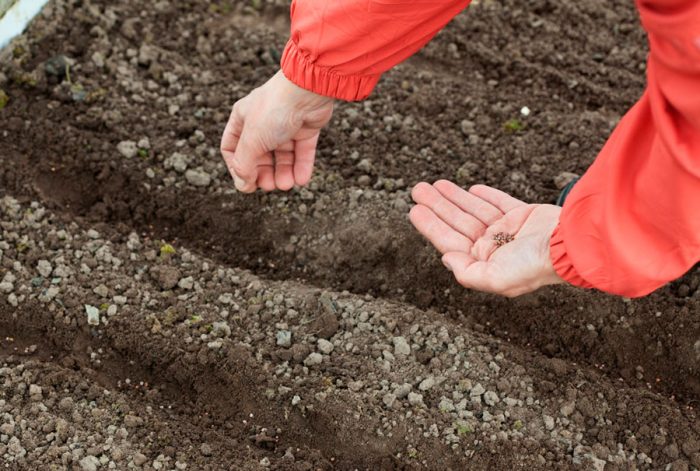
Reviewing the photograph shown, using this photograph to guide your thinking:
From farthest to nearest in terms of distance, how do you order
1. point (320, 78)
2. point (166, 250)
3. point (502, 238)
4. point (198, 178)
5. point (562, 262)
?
point (198, 178)
point (166, 250)
point (502, 238)
point (320, 78)
point (562, 262)

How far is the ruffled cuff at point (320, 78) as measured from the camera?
2293 millimetres

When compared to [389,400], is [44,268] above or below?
above

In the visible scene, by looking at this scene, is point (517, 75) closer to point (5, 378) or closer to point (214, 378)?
point (214, 378)

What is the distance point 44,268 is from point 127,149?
582 mm

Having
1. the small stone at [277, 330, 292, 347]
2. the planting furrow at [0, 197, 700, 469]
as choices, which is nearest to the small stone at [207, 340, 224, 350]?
the planting furrow at [0, 197, 700, 469]

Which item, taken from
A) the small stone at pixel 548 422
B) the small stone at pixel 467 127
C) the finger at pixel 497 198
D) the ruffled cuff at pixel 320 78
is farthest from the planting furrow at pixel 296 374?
the small stone at pixel 467 127

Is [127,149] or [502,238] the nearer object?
[502,238]

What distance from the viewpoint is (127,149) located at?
3137 millimetres

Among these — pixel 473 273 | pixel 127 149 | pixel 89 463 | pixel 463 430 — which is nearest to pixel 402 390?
pixel 463 430

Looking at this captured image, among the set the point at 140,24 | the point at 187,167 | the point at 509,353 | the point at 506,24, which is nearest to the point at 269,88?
the point at 187,167

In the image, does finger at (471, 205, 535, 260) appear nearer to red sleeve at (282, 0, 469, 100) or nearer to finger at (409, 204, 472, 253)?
finger at (409, 204, 472, 253)

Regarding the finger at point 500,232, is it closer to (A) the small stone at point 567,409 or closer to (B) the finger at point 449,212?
(B) the finger at point 449,212

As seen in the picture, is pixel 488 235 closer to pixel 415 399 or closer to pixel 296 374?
pixel 415 399

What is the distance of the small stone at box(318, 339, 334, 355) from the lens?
2.64m
